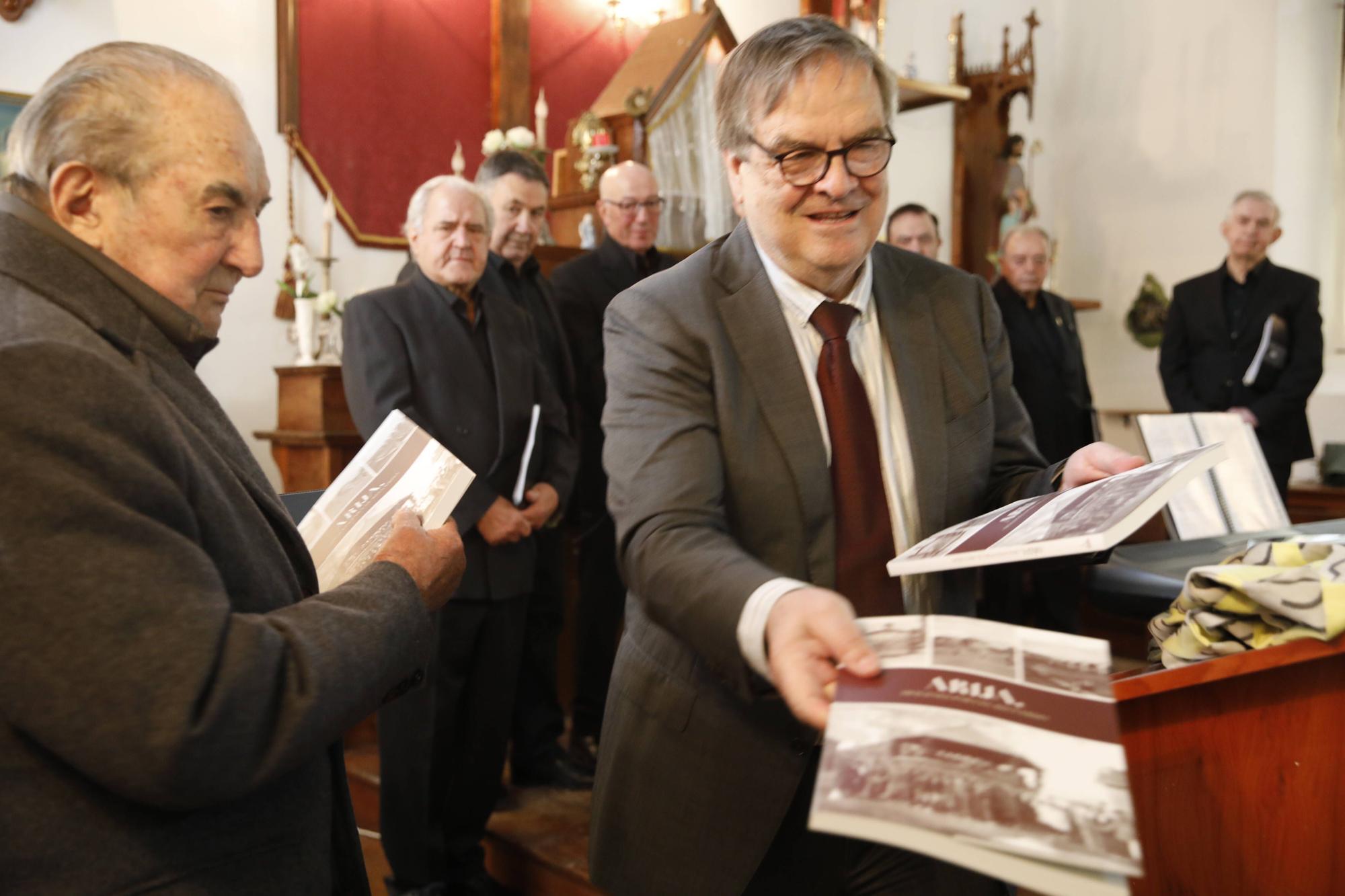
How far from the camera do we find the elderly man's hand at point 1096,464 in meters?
1.24

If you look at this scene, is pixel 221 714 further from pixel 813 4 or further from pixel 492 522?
pixel 813 4

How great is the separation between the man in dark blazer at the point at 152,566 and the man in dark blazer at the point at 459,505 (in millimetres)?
1375

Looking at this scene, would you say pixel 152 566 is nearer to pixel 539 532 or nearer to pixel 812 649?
pixel 812 649

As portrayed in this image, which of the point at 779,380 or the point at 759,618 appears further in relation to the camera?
the point at 779,380

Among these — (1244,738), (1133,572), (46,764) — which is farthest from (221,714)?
(1133,572)

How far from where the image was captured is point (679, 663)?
1.30m

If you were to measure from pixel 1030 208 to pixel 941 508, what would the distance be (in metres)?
6.16

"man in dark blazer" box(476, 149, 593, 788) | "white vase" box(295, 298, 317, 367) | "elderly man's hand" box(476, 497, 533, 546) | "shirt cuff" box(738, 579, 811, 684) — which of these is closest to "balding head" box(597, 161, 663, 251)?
"man in dark blazer" box(476, 149, 593, 788)

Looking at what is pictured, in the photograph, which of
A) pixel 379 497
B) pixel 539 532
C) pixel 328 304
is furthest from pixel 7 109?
pixel 379 497

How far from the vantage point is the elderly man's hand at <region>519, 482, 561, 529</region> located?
2.71m

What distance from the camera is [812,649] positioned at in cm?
95

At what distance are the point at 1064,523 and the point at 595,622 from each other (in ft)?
7.89

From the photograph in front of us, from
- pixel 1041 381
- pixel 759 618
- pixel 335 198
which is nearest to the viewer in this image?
pixel 759 618

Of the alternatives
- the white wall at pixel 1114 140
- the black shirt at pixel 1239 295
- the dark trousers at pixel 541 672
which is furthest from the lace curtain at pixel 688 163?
the black shirt at pixel 1239 295
